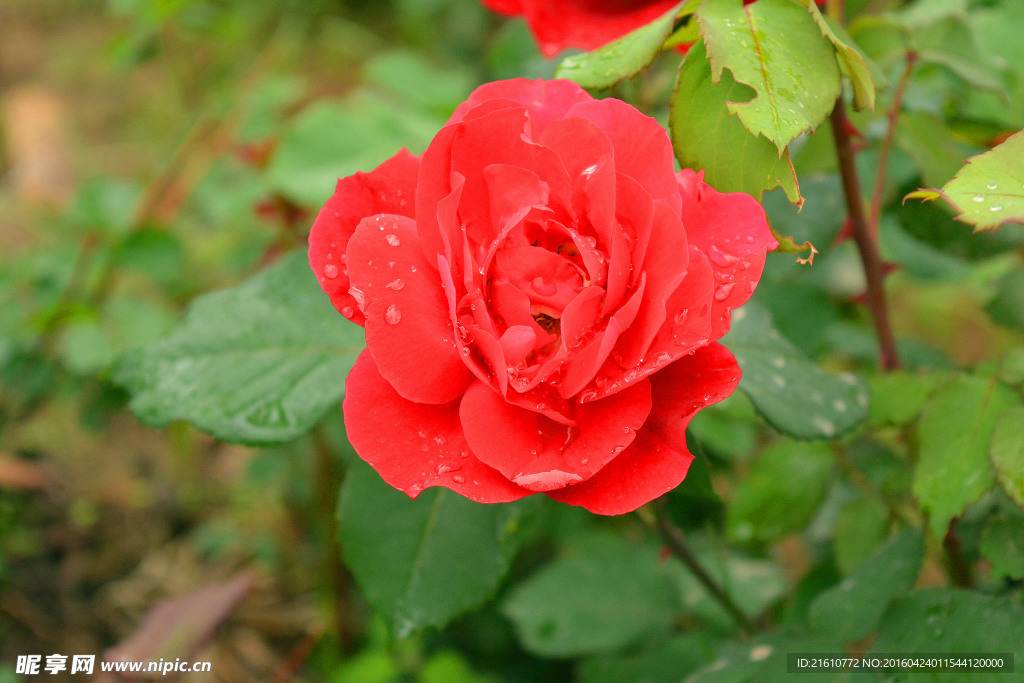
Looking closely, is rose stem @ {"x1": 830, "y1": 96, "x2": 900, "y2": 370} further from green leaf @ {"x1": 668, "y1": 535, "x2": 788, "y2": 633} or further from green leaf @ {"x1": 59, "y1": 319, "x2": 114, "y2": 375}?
green leaf @ {"x1": 59, "y1": 319, "x2": 114, "y2": 375}

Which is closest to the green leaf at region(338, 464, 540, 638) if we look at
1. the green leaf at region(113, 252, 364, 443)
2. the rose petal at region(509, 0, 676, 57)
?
the green leaf at region(113, 252, 364, 443)

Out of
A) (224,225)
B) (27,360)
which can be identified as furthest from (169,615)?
(224,225)

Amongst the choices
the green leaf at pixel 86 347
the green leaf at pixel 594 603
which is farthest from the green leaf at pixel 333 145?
the green leaf at pixel 594 603

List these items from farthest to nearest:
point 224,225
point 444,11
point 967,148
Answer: point 444,11, point 224,225, point 967,148

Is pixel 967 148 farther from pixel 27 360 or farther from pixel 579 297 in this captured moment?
pixel 27 360

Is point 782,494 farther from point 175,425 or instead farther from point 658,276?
point 175,425
